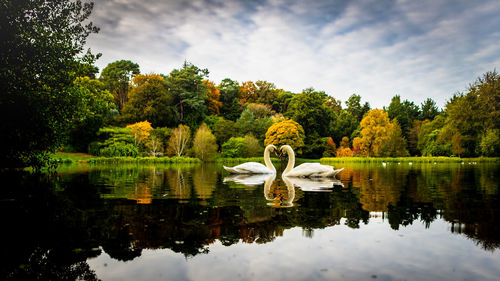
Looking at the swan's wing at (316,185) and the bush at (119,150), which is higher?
the bush at (119,150)

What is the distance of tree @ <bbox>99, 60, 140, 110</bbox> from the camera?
2325 inches

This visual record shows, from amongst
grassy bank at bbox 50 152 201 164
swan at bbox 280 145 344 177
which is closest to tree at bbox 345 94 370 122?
grassy bank at bbox 50 152 201 164

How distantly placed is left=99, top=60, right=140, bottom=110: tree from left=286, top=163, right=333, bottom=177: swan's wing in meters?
53.9

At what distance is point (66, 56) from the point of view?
1004cm

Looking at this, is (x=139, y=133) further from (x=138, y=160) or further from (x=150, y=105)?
(x=150, y=105)

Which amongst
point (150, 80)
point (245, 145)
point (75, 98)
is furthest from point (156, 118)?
point (75, 98)

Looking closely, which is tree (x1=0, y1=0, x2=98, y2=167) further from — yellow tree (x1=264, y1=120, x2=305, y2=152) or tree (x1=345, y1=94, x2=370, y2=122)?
tree (x1=345, y1=94, x2=370, y2=122)

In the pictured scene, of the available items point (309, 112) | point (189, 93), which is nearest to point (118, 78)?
point (189, 93)

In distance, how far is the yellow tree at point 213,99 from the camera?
5992 centimetres

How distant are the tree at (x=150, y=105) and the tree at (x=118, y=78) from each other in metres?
13.2

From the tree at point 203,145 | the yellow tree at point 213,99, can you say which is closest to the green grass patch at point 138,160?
the tree at point 203,145

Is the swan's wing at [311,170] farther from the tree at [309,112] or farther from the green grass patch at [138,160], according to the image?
the tree at [309,112]

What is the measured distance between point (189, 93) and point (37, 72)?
1734 inches

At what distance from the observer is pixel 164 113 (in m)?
47.8
